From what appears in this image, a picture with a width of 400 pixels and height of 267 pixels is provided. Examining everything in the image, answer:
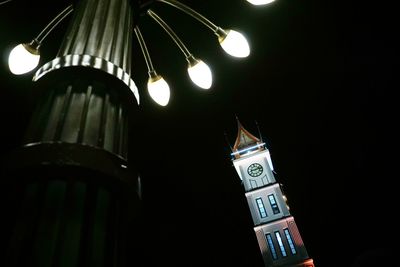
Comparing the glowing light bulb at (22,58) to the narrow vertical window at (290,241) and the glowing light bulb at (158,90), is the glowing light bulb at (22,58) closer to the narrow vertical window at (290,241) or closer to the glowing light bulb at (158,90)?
the glowing light bulb at (158,90)

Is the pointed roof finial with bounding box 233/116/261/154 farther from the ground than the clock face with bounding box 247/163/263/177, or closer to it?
farther from the ground

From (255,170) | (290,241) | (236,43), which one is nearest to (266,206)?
(255,170)

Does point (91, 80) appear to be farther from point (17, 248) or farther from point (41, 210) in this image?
point (17, 248)

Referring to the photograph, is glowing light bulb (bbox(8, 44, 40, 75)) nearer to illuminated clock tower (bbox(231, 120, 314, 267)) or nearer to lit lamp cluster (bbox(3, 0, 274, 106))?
lit lamp cluster (bbox(3, 0, 274, 106))

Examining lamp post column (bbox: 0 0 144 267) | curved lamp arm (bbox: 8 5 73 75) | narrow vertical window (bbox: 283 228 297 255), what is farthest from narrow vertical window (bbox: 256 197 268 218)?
lamp post column (bbox: 0 0 144 267)

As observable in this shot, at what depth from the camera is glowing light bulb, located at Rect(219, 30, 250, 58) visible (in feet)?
13.3

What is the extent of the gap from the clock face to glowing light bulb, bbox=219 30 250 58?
37681mm

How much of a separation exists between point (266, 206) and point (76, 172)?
39558 millimetres

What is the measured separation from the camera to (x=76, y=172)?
150 centimetres

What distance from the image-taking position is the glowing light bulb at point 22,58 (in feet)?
12.1

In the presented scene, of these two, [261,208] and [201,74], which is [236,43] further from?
[261,208]

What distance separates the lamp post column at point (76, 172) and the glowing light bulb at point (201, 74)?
2.35 metres

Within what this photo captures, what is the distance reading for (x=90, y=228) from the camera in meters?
1.44

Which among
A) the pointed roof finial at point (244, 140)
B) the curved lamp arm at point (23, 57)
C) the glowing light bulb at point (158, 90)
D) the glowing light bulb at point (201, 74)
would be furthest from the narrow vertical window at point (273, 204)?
the curved lamp arm at point (23, 57)
